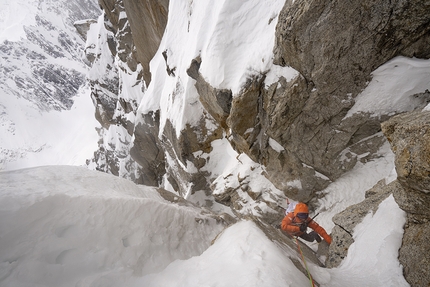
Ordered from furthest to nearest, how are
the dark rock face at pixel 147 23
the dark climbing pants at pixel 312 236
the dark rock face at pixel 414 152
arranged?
the dark rock face at pixel 147 23
the dark climbing pants at pixel 312 236
the dark rock face at pixel 414 152

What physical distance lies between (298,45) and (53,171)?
7.48 m

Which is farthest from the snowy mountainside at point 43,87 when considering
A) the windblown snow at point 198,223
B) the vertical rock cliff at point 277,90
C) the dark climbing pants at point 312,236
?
the dark climbing pants at point 312,236

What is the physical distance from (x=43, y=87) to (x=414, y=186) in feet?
370

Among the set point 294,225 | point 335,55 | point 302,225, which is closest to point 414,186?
point 302,225

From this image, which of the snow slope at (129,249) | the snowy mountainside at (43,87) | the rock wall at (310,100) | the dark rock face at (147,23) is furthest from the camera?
the snowy mountainside at (43,87)

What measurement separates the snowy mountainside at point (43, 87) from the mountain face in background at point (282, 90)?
71.0 metres

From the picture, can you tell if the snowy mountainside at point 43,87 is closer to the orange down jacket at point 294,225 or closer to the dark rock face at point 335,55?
the dark rock face at point 335,55

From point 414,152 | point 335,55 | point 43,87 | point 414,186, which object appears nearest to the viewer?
point 414,152

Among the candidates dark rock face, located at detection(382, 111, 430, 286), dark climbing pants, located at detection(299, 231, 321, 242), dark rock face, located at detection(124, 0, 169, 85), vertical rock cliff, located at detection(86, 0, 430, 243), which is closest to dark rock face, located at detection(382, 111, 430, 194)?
dark rock face, located at detection(382, 111, 430, 286)

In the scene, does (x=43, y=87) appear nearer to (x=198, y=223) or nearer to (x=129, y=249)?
(x=198, y=223)

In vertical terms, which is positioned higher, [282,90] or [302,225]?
[282,90]

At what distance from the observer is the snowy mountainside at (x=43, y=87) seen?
78000 mm

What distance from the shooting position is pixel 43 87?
278 ft

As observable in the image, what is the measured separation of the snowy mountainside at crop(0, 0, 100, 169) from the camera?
78.0 metres
